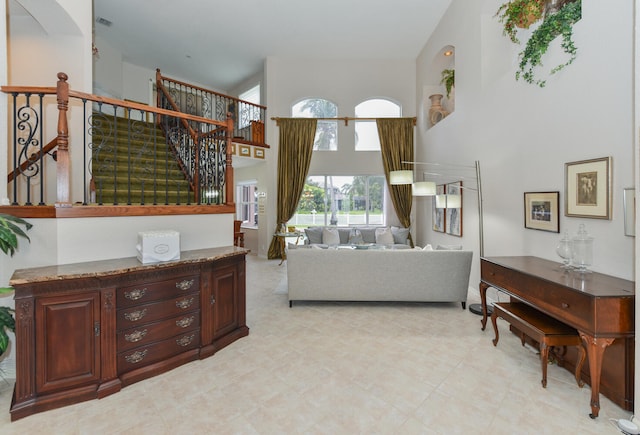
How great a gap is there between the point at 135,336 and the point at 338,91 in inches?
286

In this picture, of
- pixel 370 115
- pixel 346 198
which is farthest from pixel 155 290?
pixel 370 115

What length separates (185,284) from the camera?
2.77m

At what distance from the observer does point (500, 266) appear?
3.04 m

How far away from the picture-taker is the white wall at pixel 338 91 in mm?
7922

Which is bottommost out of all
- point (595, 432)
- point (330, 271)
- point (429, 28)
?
point (595, 432)

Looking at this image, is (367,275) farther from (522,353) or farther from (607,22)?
(607,22)

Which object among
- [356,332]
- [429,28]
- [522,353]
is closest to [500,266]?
[522,353]

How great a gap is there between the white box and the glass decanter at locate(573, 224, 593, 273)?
3.43m

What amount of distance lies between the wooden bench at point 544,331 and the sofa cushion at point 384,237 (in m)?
4.30

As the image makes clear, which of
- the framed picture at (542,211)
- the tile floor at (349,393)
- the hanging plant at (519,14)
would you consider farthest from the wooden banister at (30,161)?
the hanging plant at (519,14)

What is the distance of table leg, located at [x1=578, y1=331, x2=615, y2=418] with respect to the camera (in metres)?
→ 2.00

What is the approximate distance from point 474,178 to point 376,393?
12.2 ft

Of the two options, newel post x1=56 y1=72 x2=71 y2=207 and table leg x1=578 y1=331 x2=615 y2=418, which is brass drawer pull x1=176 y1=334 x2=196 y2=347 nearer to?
newel post x1=56 y1=72 x2=71 y2=207

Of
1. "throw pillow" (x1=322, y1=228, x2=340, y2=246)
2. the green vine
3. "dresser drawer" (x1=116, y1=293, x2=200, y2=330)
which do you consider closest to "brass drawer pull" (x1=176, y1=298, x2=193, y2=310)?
"dresser drawer" (x1=116, y1=293, x2=200, y2=330)
